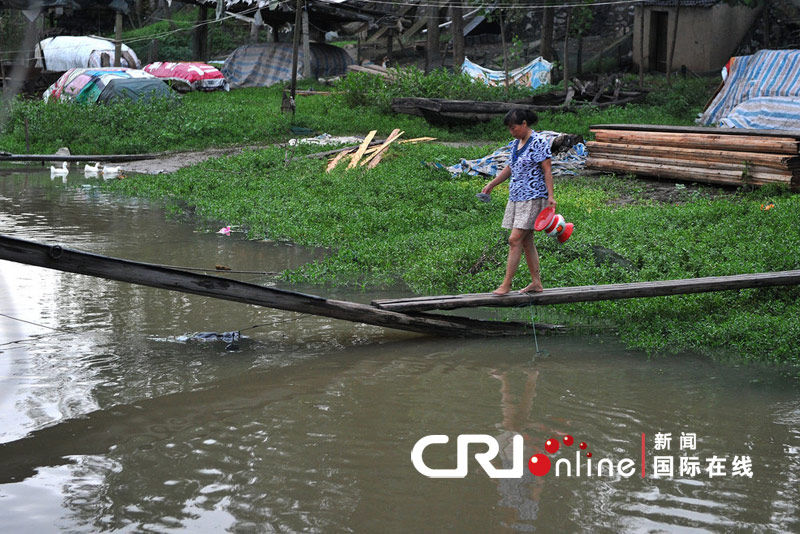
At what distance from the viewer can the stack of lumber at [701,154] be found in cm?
1117

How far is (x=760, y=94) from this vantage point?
17.2 m

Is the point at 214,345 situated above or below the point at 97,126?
below

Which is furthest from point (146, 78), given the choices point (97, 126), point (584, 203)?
point (584, 203)

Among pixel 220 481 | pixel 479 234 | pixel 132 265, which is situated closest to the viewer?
pixel 220 481

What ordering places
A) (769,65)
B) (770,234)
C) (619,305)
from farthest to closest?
(769,65)
(770,234)
(619,305)

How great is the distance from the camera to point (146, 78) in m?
23.7

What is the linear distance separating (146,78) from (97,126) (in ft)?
13.5

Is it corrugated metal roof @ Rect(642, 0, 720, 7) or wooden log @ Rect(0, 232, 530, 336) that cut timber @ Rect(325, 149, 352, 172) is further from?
corrugated metal roof @ Rect(642, 0, 720, 7)

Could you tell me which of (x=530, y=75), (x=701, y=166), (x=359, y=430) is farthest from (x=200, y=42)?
(x=359, y=430)

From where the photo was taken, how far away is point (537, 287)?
696cm

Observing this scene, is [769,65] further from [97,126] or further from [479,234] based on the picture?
[97,126]

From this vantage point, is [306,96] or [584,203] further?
[306,96]

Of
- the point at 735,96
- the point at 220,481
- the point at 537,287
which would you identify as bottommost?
the point at 220,481

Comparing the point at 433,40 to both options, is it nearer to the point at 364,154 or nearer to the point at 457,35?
the point at 457,35
